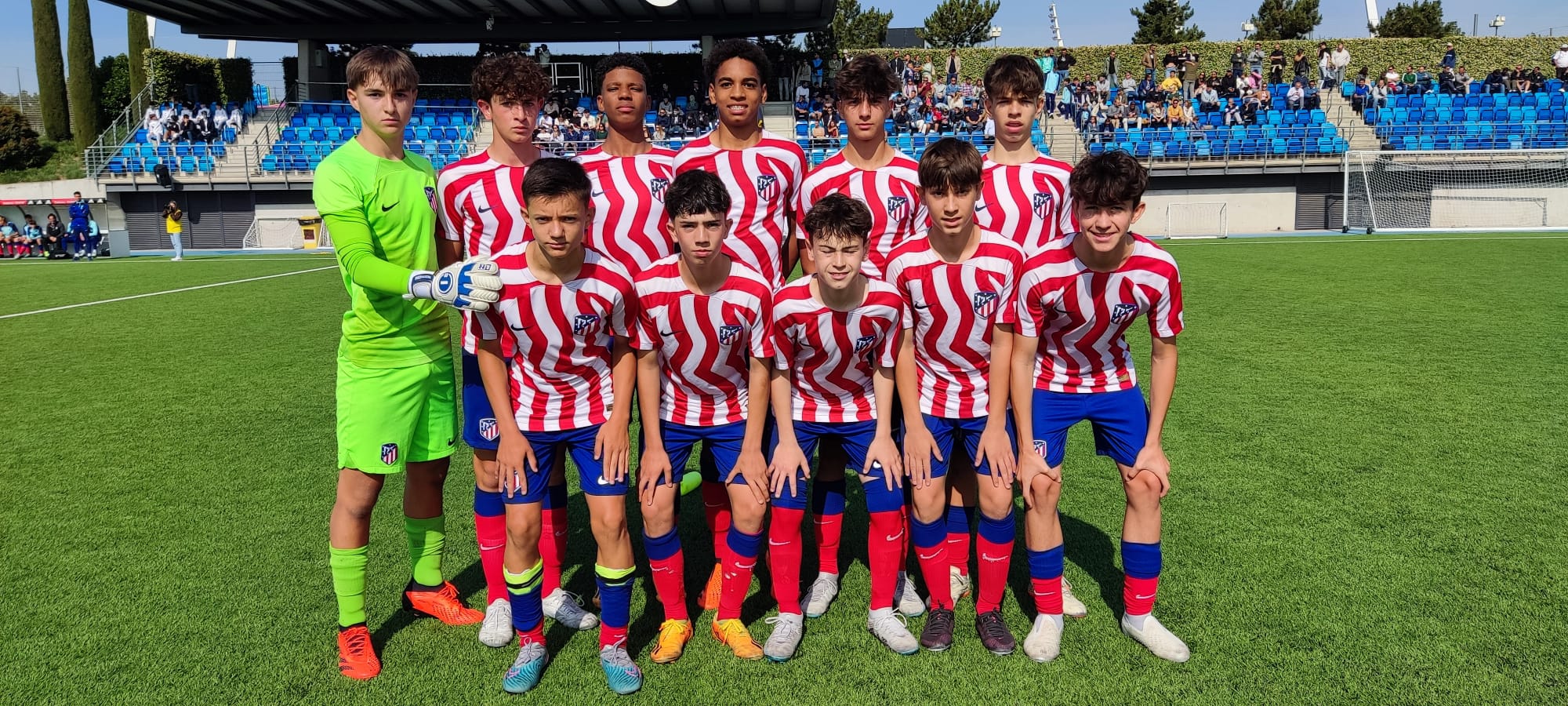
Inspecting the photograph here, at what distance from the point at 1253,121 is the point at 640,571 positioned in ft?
92.3

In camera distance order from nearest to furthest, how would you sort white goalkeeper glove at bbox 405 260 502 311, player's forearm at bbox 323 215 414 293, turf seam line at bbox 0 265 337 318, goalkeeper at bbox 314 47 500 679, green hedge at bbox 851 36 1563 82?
white goalkeeper glove at bbox 405 260 502 311 < player's forearm at bbox 323 215 414 293 < goalkeeper at bbox 314 47 500 679 < turf seam line at bbox 0 265 337 318 < green hedge at bbox 851 36 1563 82

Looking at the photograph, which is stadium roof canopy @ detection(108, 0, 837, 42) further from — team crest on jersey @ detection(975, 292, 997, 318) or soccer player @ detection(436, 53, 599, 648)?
team crest on jersey @ detection(975, 292, 997, 318)

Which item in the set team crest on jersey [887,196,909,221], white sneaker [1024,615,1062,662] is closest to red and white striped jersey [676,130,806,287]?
team crest on jersey [887,196,909,221]

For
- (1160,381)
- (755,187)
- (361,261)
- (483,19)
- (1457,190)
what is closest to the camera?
(361,261)

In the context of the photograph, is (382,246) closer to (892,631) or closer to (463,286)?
(463,286)

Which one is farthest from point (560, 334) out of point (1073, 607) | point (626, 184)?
point (1073, 607)

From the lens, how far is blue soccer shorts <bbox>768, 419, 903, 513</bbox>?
3.30m

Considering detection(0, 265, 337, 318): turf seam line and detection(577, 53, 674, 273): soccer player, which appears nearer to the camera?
detection(577, 53, 674, 273): soccer player

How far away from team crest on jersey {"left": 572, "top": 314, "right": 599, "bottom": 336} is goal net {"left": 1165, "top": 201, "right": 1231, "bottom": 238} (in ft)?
83.4

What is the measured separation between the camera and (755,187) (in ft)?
11.9

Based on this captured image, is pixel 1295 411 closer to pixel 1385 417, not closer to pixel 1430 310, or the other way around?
pixel 1385 417

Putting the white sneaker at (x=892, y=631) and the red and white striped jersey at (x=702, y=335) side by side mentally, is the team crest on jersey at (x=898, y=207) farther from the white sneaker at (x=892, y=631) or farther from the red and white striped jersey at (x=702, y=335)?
the white sneaker at (x=892, y=631)

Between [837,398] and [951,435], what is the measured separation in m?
0.47

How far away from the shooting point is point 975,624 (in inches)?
137
